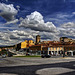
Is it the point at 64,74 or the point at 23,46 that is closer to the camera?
the point at 64,74

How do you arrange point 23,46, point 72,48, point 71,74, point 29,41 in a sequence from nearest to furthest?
point 71,74, point 72,48, point 23,46, point 29,41

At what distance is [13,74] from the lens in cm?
1195

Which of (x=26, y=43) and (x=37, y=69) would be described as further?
(x=26, y=43)

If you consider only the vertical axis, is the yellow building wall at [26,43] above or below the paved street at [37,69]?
above

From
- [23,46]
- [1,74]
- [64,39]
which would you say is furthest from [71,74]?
[64,39]

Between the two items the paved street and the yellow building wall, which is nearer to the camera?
the paved street

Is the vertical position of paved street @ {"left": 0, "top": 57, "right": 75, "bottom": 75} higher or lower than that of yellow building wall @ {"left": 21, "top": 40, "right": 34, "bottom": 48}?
lower

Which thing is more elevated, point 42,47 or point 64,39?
point 64,39

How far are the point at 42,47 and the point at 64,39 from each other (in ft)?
159

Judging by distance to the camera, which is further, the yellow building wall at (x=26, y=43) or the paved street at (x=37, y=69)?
the yellow building wall at (x=26, y=43)

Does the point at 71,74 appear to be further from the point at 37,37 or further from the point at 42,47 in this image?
the point at 37,37

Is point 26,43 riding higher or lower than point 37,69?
higher

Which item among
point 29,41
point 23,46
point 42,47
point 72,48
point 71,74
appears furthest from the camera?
point 29,41

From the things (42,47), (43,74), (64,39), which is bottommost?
(43,74)
